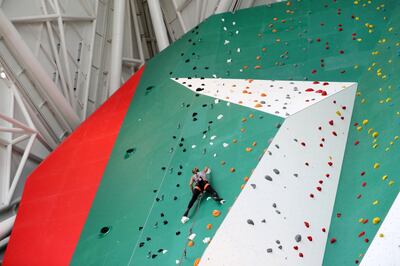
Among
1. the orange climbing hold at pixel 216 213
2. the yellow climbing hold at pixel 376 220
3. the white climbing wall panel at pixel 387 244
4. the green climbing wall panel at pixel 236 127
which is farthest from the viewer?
the orange climbing hold at pixel 216 213

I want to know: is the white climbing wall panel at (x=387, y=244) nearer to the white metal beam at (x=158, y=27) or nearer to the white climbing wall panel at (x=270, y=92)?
the white climbing wall panel at (x=270, y=92)

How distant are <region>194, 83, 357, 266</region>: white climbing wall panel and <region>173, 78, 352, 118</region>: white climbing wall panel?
0.05 meters

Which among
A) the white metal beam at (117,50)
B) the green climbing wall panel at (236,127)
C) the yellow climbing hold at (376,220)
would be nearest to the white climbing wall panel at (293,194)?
the green climbing wall panel at (236,127)

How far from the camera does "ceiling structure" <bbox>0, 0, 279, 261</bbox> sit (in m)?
10.7

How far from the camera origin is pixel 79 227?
7910mm

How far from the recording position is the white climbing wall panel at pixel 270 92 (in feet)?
24.7

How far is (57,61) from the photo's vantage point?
12352mm

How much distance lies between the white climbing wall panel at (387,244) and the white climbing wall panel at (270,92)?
2.42 m

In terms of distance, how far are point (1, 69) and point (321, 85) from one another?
282 inches

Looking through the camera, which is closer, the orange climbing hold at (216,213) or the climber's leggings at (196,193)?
the orange climbing hold at (216,213)

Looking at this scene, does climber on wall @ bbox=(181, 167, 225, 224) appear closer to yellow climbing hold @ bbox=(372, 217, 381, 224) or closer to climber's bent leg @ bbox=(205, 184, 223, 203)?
climber's bent leg @ bbox=(205, 184, 223, 203)

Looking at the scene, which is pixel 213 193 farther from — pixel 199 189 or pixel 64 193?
pixel 64 193

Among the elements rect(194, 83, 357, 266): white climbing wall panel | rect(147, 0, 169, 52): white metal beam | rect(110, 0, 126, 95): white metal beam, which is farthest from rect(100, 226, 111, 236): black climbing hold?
rect(147, 0, 169, 52): white metal beam

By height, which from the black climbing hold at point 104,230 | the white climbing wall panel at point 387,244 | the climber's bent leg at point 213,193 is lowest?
the black climbing hold at point 104,230
